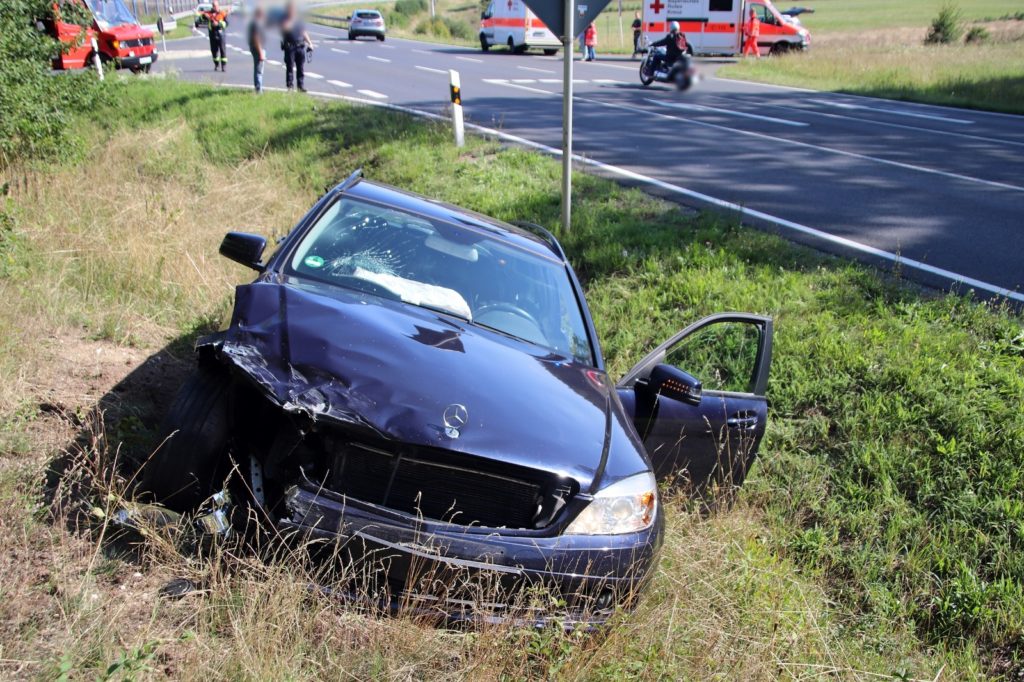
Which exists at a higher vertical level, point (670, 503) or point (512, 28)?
point (512, 28)

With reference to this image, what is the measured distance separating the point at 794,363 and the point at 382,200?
3.09m

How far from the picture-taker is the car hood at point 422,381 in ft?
10.7

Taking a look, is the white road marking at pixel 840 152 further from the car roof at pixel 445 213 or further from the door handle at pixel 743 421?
the door handle at pixel 743 421

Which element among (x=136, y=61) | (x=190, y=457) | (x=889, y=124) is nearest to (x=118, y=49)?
(x=136, y=61)

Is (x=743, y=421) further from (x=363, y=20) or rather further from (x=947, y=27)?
(x=947, y=27)

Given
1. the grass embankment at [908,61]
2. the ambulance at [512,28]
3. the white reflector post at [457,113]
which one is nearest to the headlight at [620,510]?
the white reflector post at [457,113]

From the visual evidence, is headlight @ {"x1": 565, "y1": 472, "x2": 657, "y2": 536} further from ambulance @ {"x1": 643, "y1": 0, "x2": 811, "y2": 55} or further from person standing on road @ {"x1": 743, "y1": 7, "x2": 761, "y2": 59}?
person standing on road @ {"x1": 743, "y1": 7, "x2": 761, "y2": 59}

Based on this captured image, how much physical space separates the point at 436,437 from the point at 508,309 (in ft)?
5.01

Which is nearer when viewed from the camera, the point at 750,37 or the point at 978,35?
the point at 750,37

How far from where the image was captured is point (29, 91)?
30.3 feet

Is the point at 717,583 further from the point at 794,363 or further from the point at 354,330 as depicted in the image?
the point at 794,363

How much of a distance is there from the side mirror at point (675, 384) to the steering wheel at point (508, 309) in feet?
2.29

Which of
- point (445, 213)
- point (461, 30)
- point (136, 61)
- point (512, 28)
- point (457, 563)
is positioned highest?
point (461, 30)

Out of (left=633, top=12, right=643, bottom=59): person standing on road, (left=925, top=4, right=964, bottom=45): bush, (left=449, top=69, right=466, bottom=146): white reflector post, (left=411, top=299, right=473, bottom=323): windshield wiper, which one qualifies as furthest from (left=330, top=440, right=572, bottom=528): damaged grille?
(left=925, top=4, right=964, bottom=45): bush
